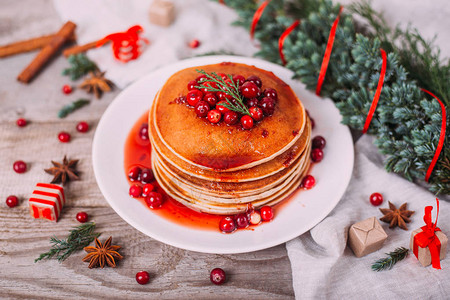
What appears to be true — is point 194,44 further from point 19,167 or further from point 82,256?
point 82,256

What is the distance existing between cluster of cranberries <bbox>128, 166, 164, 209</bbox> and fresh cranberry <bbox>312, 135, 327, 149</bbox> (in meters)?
0.99

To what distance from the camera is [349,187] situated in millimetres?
2572

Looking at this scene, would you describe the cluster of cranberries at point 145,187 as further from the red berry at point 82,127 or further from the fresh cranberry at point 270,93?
the fresh cranberry at point 270,93

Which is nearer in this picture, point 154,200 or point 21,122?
point 154,200

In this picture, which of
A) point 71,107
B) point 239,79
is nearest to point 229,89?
point 239,79

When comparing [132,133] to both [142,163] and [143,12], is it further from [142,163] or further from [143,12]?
[143,12]

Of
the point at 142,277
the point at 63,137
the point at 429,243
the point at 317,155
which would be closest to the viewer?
the point at 429,243

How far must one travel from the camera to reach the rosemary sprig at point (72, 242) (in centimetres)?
228

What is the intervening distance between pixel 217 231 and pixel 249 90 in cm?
76

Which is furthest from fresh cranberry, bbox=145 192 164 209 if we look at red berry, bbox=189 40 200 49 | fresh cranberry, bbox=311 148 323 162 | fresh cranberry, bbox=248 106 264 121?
red berry, bbox=189 40 200 49

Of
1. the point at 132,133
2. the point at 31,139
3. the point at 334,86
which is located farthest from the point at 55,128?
the point at 334,86

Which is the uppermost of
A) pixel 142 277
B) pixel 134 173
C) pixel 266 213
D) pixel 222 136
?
pixel 222 136

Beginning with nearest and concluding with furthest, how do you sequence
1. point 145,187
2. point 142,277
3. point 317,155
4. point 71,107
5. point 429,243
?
point 429,243
point 142,277
point 145,187
point 317,155
point 71,107

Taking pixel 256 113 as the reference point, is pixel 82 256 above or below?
below
